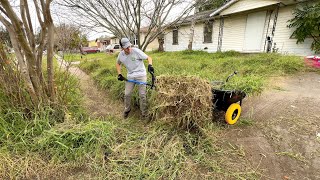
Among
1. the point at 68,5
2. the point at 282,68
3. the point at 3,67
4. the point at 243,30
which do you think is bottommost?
the point at 282,68

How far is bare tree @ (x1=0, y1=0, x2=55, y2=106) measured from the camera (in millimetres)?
2082

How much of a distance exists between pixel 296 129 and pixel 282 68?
4152 mm

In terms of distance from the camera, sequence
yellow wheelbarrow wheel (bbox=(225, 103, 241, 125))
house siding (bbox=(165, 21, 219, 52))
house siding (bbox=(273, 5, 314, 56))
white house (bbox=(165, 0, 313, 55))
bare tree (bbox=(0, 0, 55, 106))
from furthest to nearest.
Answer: house siding (bbox=(165, 21, 219, 52))
white house (bbox=(165, 0, 313, 55))
house siding (bbox=(273, 5, 314, 56))
yellow wheelbarrow wheel (bbox=(225, 103, 241, 125))
bare tree (bbox=(0, 0, 55, 106))

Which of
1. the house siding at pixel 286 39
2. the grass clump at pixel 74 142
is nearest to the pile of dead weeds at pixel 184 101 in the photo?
the grass clump at pixel 74 142

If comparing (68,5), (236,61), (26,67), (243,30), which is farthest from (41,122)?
(243,30)

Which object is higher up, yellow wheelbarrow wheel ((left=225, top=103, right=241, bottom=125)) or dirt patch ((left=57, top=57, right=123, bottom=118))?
yellow wheelbarrow wheel ((left=225, top=103, right=241, bottom=125))

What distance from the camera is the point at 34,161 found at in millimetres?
2137

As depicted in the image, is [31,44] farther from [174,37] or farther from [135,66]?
[174,37]

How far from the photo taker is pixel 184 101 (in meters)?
2.43

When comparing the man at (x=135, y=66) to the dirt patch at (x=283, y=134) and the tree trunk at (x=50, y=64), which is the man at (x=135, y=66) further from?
the dirt patch at (x=283, y=134)

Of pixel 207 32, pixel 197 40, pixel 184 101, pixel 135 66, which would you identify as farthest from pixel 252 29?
pixel 184 101

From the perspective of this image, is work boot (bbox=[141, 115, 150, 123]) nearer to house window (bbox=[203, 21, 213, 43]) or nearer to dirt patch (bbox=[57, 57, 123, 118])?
dirt patch (bbox=[57, 57, 123, 118])

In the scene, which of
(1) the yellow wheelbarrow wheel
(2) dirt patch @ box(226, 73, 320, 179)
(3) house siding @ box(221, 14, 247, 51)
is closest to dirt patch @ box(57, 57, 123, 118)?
(1) the yellow wheelbarrow wheel

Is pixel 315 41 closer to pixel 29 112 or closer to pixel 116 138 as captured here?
pixel 116 138
